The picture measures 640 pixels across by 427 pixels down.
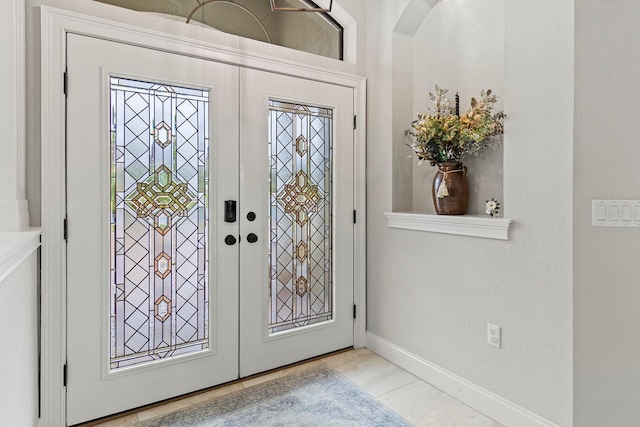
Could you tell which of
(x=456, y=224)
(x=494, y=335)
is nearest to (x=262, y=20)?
(x=456, y=224)

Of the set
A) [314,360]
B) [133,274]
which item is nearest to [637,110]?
[314,360]

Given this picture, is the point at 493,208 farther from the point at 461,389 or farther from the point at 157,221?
the point at 157,221

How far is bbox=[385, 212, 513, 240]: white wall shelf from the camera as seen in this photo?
1.91 metres

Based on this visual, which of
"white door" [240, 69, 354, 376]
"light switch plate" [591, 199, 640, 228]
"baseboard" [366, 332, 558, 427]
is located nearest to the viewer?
"light switch plate" [591, 199, 640, 228]

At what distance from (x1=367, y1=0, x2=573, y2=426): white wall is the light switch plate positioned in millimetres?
112

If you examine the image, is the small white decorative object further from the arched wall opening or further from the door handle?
the door handle

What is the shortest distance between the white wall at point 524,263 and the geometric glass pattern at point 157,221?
1440 millimetres

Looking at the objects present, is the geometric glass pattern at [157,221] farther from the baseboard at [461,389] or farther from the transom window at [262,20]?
the baseboard at [461,389]

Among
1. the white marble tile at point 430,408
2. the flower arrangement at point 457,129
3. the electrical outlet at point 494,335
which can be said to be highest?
the flower arrangement at point 457,129

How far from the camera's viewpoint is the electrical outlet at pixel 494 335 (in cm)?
194

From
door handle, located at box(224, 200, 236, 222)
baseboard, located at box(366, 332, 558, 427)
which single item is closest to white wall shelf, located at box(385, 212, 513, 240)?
baseboard, located at box(366, 332, 558, 427)

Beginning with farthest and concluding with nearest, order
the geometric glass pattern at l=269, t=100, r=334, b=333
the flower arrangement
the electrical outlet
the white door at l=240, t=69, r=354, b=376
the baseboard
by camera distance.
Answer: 1. the geometric glass pattern at l=269, t=100, r=334, b=333
2. the white door at l=240, t=69, r=354, b=376
3. the flower arrangement
4. the electrical outlet
5. the baseboard

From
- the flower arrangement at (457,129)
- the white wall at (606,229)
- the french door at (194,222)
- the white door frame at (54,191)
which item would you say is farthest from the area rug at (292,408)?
the flower arrangement at (457,129)

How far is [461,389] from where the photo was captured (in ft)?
6.98
